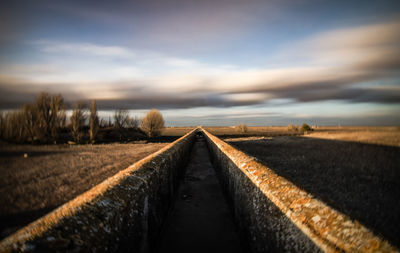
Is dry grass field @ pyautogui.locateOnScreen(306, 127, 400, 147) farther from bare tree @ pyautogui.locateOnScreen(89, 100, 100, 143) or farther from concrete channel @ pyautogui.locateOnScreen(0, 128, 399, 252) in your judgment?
bare tree @ pyautogui.locateOnScreen(89, 100, 100, 143)

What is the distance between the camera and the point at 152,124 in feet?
169

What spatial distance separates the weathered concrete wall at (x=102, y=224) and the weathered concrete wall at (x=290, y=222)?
1.78 m

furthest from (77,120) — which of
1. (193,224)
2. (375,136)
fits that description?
(375,136)

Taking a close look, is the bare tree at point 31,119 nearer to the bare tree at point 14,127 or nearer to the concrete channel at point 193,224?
the bare tree at point 14,127

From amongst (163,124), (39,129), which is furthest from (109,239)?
(163,124)

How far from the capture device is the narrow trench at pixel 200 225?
306 cm

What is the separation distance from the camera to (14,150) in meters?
17.1

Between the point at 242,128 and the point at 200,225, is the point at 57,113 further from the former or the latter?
the point at 242,128

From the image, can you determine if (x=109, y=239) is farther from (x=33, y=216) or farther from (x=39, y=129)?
(x=39, y=129)

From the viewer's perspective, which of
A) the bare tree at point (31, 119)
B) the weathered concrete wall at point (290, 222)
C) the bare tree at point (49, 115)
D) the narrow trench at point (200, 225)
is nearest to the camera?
the weathered concrete wall at point (290, 222)

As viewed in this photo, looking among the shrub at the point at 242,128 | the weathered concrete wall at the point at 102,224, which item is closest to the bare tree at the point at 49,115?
the weathered concrete wall at the point at 102,224

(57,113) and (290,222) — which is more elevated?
(57,113)

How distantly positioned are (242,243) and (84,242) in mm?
2794

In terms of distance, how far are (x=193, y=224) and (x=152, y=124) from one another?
50.0 meters
